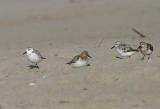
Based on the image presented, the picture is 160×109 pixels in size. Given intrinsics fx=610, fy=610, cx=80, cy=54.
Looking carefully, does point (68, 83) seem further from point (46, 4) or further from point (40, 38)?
point (46, 4)

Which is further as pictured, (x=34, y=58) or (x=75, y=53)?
(x=75, y=53)

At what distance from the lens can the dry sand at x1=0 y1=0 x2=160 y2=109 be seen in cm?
998

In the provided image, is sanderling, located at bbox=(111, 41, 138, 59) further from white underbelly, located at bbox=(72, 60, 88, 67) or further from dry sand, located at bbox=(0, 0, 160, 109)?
white underbelly, located at bbox=(72, 60, 88, 67)

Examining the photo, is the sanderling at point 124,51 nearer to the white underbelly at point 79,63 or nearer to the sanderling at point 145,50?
the sanderling at point 145,50

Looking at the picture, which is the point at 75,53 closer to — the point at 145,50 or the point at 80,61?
the point at 80,61

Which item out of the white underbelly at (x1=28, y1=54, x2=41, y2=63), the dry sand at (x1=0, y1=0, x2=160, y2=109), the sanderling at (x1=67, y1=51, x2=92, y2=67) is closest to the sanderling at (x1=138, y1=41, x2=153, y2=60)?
the dry sand at (x1=0, y1=0, x2=160, y2=109)

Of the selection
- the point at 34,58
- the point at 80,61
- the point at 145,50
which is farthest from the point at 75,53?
the point at 145,50

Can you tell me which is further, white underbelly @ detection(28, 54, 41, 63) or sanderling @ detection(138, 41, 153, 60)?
white underbelly @ detection(28, 54, 41, 63)

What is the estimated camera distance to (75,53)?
14156 millimetres

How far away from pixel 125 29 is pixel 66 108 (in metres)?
10.3

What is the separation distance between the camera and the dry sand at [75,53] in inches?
393

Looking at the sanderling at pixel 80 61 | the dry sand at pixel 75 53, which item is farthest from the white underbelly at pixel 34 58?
the sanderling at pixel 80 61

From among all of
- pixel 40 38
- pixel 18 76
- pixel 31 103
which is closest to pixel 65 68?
pixel 18 76

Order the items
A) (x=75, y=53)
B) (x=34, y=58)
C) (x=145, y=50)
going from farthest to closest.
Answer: (x=75, y=53), (x=34, y=58), (x=145, y=50)
